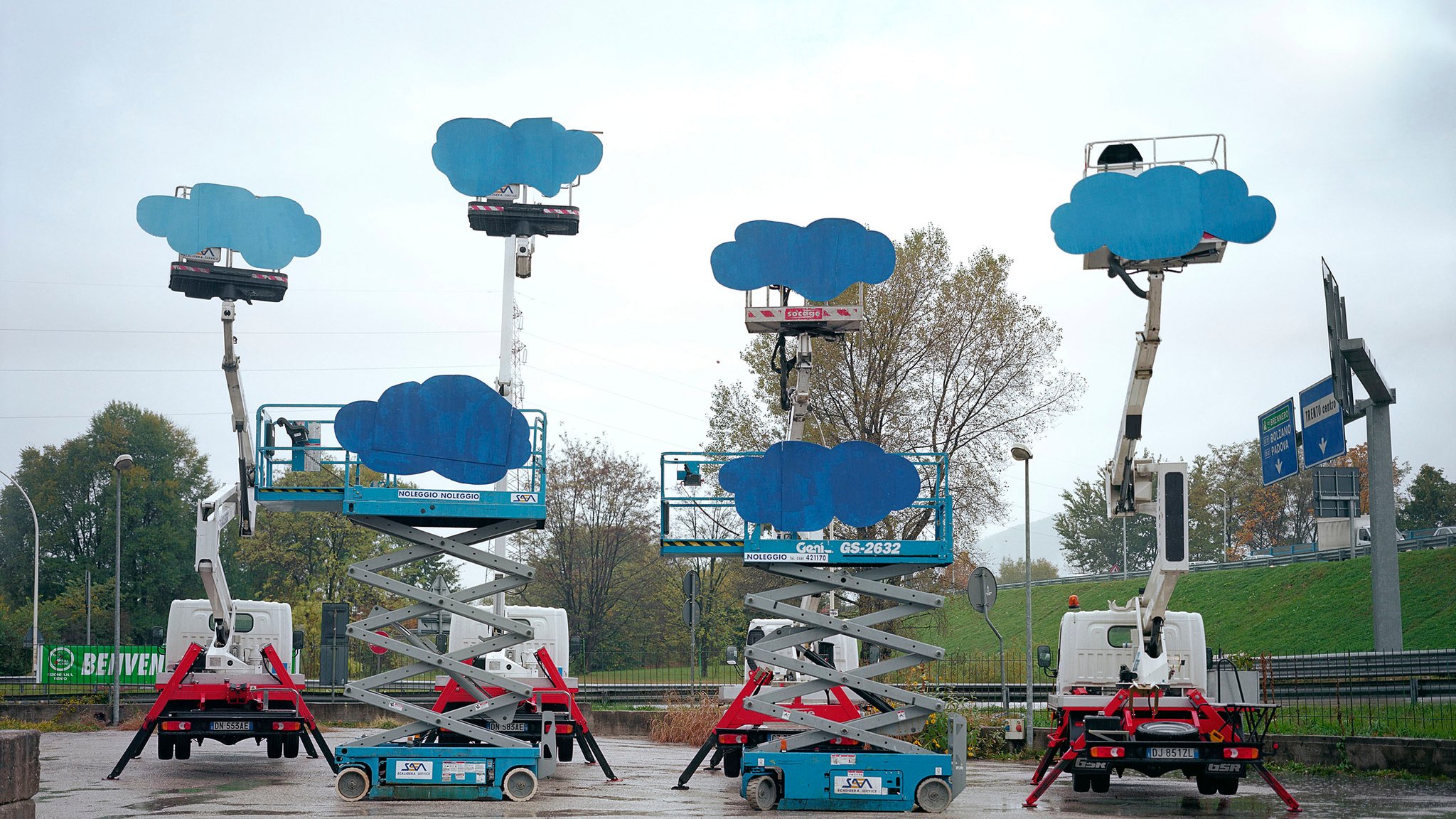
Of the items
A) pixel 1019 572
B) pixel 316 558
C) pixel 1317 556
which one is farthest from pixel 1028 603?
pixel 1019 572

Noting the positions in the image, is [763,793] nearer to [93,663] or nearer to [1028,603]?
[1028,603]

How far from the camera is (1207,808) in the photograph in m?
14.2

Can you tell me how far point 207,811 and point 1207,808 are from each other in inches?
425

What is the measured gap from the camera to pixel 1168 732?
14211 mm

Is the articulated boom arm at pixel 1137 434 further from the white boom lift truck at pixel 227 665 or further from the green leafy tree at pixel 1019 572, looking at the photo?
the green leafy tree at pixel 1019 572

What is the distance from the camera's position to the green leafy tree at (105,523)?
235 ft

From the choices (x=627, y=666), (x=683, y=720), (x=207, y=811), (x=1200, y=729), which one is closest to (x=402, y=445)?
(x=207, y=811)

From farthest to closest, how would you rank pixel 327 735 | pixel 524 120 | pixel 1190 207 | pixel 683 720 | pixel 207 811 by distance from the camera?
pixel 327 735 < pixel 683 720 < pixel 524 120 < pixel 1190 207 < pixel 207 811

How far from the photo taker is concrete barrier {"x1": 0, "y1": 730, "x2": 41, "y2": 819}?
329 inches

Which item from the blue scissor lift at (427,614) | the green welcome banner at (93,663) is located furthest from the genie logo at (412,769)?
the green welcome banner at (93,663)

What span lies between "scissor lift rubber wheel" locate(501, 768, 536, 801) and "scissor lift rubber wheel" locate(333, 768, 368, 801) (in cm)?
157

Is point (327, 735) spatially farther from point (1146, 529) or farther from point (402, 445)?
point (1146, 529)

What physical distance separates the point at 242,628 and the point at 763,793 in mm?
11071

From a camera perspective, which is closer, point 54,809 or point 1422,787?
point 54,809
